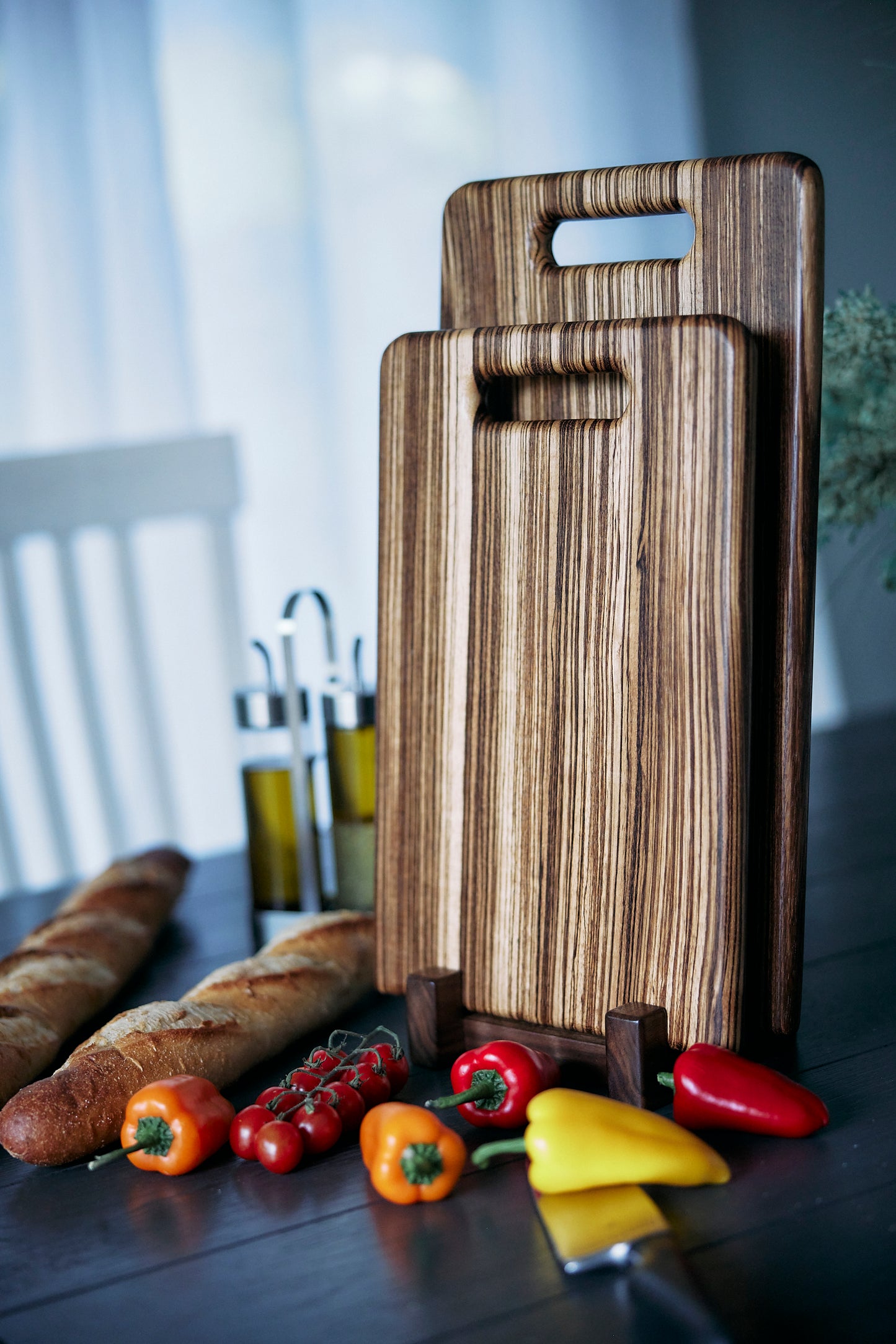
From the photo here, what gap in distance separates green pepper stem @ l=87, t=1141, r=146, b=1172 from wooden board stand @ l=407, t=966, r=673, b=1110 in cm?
21

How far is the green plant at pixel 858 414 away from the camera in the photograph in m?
1.02

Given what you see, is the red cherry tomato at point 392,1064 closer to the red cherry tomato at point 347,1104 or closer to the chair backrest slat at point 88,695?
the red cherry tomato at point 347,1104

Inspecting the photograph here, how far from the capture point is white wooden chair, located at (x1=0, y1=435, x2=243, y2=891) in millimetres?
2553

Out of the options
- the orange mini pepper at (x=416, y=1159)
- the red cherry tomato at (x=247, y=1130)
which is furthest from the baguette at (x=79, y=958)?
the orange mini pepper at (x=416, y=1159)

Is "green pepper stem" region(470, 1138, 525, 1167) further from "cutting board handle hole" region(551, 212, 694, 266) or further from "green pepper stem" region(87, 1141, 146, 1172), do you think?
"cutting board handle hole" region(551, 212, 694, 266)

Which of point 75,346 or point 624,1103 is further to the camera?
point 75,346

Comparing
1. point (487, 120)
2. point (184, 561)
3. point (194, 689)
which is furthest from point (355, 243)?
point (194, 689)

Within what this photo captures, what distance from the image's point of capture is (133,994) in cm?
106

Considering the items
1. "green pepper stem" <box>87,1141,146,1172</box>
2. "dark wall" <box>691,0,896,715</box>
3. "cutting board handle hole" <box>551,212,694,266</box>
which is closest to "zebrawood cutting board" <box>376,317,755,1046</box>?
"green pepper stem" <box>87,1141,146,1172</box>

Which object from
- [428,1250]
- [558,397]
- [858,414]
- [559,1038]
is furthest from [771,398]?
[428,1250]

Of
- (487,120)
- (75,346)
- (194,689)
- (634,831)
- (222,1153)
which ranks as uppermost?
(487,120)

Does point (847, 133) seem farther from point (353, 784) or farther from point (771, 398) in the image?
point (353, 784)

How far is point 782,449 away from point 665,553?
10 centimetres

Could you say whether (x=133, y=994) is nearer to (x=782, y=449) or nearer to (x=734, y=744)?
(x=734, y=744)
